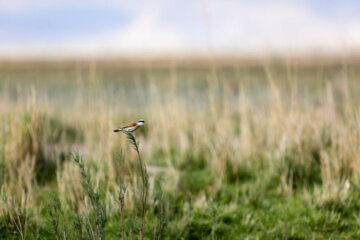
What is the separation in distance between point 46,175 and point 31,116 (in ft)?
2.25

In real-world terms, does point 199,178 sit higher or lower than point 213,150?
lower

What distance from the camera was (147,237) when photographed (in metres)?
2.79

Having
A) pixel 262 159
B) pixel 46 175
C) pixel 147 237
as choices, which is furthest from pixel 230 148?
pixel 46 175

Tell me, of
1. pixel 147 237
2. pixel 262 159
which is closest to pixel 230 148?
pixel 262 159

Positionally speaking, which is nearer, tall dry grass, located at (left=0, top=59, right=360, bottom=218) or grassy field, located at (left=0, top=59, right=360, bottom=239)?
grassy field, located at (left=0, top=59, right=360, bottom=239)

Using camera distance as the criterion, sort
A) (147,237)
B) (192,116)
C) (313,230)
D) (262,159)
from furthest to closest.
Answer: (192,116) < (262,159) < (313,230) < (147,237)

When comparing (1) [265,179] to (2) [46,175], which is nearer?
(1) [265,179]

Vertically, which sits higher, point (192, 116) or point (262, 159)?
point (192, 116)

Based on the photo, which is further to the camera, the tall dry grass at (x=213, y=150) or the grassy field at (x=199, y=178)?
the tall dry grass at (x=213, y=150)

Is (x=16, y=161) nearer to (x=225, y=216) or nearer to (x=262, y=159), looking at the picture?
(x=225, y=216)

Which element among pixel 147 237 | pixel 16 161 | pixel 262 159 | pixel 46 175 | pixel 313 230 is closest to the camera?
pixel 147 237

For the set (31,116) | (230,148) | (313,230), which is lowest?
(313,230)

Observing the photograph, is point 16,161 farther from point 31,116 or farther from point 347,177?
point 347,177

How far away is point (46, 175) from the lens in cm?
420
